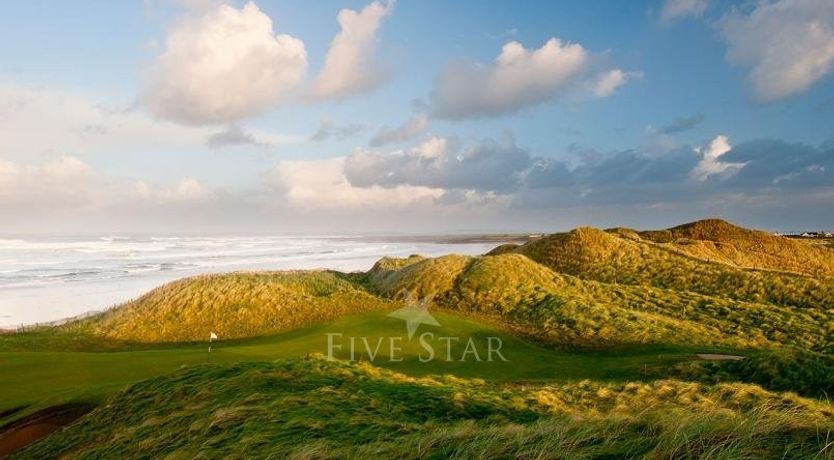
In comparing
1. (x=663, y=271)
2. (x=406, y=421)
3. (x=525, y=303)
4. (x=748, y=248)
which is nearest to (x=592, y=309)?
(x=525, y=303)

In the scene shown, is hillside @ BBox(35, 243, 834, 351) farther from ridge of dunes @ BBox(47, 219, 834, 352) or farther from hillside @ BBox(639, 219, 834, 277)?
hillside @ BBox(639, 219, 834, 277)

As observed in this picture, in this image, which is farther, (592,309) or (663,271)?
(663,271)

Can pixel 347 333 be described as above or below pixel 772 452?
below

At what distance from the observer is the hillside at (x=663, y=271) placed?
30.3 meters

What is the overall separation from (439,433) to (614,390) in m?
6.85

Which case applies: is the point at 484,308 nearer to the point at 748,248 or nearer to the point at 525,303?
the point at 525,303

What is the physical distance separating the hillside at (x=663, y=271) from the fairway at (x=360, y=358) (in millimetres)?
16304

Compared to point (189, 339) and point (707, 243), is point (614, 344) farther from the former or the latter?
point (707, 243)

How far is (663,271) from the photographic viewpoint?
36.8m

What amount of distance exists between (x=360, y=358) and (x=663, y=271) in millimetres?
27397

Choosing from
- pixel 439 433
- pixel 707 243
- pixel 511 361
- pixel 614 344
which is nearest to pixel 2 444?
pixel 439 433

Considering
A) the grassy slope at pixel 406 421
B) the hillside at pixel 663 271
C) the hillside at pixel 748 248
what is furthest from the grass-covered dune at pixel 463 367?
the hillside at pixel 748 248

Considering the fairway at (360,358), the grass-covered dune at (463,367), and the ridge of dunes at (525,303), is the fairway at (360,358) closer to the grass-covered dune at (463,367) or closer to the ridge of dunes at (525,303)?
the grass-covered dune at (463,367)

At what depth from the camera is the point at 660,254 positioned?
1559 inches
